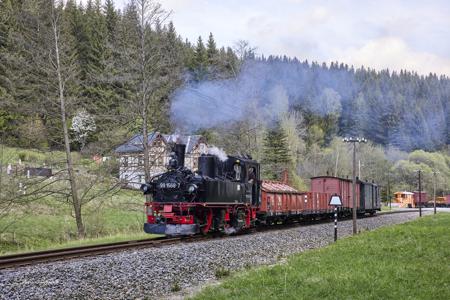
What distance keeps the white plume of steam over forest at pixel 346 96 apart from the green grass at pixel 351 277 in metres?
18.3

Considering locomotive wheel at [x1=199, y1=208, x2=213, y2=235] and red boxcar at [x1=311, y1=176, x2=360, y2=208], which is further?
red boxcar at [x1=311, y1=176, x2=360, y2=208]

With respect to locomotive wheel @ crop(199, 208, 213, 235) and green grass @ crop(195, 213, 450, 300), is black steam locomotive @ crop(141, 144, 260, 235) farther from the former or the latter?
green grass @ crop(195, 213, 450, 300)

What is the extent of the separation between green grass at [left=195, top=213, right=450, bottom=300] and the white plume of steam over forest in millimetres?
18274

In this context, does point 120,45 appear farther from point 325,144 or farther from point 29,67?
point 325,144

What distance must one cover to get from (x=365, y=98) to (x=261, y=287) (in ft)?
92.7

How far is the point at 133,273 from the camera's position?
36.3 ft

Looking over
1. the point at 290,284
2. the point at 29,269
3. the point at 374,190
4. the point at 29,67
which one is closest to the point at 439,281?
the point at 290,284

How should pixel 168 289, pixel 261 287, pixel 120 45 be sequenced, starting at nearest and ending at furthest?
pixel 261 287, pixel 168 289, pixel 120 45

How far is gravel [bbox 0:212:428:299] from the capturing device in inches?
368

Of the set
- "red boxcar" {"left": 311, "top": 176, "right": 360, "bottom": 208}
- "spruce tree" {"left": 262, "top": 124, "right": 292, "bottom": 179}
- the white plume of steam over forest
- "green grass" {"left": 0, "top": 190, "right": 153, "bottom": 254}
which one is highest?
the white plume of steam over forest

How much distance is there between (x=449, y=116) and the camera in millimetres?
34219

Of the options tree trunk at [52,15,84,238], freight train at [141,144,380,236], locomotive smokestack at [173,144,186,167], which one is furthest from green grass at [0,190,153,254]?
locomotive smokestack at [173,144,186,167]

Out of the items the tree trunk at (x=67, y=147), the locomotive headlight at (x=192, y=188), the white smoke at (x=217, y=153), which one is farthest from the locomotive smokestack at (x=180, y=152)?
the tree trunk at (x=67, y=147)

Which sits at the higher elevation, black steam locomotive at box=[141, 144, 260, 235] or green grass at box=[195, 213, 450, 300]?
black steam locomotive at box=[141, 144, 260, 235]
